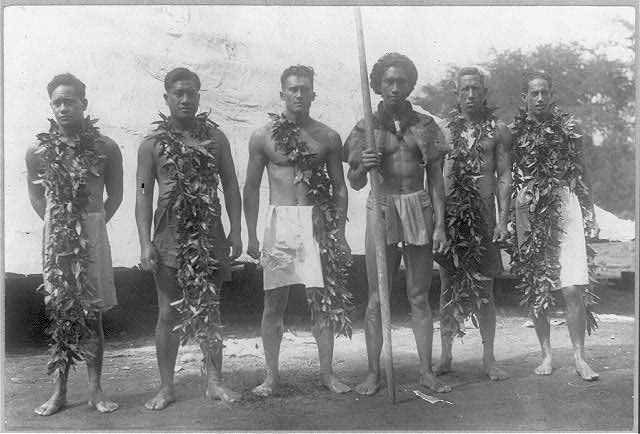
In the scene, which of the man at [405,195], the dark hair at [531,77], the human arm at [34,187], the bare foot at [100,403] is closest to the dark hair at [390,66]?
the man at [405,195]

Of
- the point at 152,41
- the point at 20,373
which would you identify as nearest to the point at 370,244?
the point at 152,41

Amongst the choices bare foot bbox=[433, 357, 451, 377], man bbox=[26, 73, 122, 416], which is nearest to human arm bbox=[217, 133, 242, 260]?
man bbox=[26, 73, 122, 416]

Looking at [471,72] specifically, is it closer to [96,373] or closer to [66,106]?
[66,106]

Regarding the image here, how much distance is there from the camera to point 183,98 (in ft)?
17.1

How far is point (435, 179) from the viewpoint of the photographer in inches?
216

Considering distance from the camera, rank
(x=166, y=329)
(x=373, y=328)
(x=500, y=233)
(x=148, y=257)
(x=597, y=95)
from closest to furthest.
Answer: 1. (x=148, y=257)
2. (x=166, y=329)
3. (x=373, y=328)
4. (x=500, y=233)
5. (x=597, y=95)

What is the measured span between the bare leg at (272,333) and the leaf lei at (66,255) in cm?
123

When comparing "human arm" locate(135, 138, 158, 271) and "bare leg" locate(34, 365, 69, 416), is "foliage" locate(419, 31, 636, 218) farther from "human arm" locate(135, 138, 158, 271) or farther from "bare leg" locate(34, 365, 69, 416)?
"bare leg" locate(34, 365, 69, 416)

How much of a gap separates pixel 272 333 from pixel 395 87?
202cm

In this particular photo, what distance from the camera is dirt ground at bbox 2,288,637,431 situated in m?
5.11

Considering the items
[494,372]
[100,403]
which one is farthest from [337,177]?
[100,403]

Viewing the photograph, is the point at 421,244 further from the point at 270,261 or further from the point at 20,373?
the point at 20,373

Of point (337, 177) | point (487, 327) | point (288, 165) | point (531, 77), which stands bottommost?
point (487, 327)

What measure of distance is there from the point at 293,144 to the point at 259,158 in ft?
0.92
